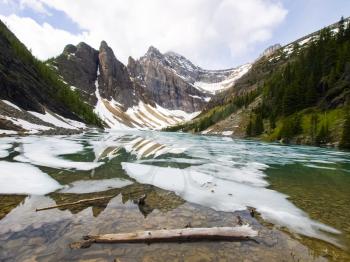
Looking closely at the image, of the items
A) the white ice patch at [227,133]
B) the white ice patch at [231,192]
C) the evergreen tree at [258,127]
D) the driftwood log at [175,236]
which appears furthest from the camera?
the white ice patch at [227,133]

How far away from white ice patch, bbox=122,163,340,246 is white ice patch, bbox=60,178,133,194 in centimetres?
149

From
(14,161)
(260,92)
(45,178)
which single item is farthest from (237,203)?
(260,92)

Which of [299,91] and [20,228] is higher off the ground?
[299,91]

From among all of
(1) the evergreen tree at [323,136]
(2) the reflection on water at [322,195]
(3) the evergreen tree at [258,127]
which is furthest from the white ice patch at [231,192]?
(3) the evergreen tree at [258,127]

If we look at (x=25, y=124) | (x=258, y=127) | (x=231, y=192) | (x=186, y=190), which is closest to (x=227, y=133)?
(x=258, y=127)

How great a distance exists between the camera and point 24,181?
51.5 ft

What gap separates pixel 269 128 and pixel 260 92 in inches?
2683

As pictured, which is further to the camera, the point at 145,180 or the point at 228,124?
the point at 228,124

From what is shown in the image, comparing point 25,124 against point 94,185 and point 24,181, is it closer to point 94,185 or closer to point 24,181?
point 24,181

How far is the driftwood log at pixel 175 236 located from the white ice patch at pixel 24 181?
22.0 feet

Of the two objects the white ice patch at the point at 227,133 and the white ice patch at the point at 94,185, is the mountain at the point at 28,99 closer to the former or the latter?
the white ice patch at the point at 94,185

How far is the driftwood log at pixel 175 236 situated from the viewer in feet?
28.0

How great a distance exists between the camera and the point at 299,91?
3743 inches

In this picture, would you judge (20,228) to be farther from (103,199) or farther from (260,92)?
(260,92)
